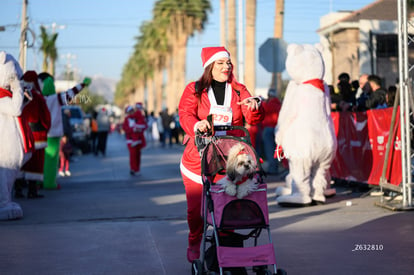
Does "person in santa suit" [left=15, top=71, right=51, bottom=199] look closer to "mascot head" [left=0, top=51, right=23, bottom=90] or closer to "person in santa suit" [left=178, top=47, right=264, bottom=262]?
"mascot head" [left=0, top=51, right=23, bottom=90]

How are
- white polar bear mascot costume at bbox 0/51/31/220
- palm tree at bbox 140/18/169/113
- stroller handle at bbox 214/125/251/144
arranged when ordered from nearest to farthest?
1. stroller handle at bbox 214/125/251/144
2. white polar bear mascot costume at bbox 0/51/31/220
3. palm tree at bbox 140/18/169/113

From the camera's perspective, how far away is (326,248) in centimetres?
705

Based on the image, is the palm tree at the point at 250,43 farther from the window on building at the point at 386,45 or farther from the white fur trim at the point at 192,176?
the white fur trim at the point at 192,176

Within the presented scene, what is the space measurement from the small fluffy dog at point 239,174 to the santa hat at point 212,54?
1104 mm

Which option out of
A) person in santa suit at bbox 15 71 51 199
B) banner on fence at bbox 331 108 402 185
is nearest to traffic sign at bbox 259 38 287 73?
banner on fence at bbox 331 108 402 185

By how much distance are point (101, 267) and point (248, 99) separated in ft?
7.08

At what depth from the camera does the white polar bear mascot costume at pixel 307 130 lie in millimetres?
10203

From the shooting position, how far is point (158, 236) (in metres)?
8.08

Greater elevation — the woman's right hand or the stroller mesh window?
the woman's right hand

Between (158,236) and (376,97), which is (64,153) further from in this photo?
(158,236)

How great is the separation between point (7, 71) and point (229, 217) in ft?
19.4

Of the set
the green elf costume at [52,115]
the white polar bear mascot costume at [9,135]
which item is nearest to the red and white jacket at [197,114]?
the white polar bear mascot costume at [9,135]

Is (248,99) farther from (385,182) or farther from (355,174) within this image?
(355,174)

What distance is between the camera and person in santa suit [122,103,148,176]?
58.3ft
